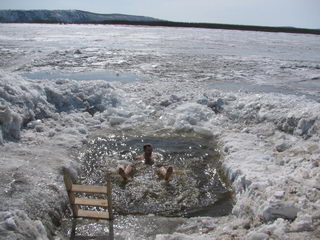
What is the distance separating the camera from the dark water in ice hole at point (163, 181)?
15.7 ft

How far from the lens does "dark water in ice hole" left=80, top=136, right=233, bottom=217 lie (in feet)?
15.7

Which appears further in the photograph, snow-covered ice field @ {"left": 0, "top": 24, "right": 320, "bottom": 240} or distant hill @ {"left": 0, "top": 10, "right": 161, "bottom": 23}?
distant hill @ {"left": 0, "top": 10, "right": 161, "bottom": 23}

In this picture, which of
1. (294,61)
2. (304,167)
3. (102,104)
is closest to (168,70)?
(102,104)

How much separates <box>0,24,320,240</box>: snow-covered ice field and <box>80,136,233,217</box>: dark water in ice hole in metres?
0.20

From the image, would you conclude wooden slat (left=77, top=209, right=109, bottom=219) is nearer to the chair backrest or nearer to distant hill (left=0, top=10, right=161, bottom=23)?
the chair backrest

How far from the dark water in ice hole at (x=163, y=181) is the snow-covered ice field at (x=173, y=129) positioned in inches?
8.0

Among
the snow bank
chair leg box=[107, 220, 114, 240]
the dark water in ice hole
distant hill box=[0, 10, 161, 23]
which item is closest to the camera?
the snow bank

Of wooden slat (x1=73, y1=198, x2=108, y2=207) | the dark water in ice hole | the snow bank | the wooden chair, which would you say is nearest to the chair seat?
the wooden chair

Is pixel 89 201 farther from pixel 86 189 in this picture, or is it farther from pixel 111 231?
pixel 111 231

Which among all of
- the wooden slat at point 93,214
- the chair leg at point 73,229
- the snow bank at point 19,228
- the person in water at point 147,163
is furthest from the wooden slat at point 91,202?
the person in water at point 147,163

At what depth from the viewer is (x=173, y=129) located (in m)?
7.96

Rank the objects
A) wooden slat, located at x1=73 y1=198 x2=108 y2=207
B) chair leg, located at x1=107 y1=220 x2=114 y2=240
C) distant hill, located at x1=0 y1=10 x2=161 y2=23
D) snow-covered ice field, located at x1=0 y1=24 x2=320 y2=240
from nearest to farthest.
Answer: snow-covered ice field, located at x1=0 y1=24 x2=320 y2=240 < chair leg, located at x1=107 y1=220 x2=114 y2=240 < wooden slat, located at x1=73 y1=198 x2=108 y2=207 < distant hill, located at x1=0 y1=10 x2=161 y2=23

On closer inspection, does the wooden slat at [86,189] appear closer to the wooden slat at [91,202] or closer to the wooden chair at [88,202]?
the wooden chair at [88,202]

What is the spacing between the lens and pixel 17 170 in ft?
16.0
